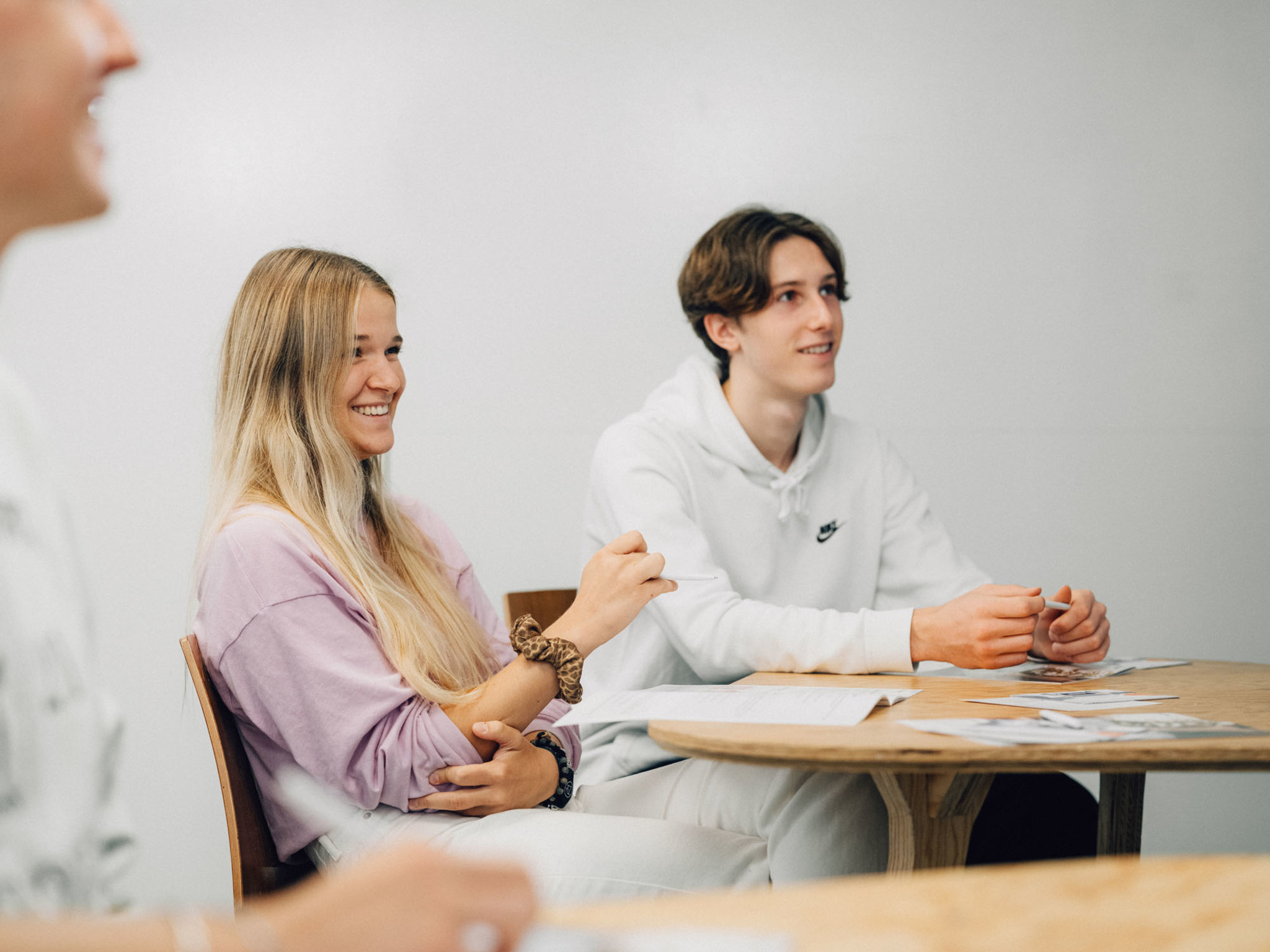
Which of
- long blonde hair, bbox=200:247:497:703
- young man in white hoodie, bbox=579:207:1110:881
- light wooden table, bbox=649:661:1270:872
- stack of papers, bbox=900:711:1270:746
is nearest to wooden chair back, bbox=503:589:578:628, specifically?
young man in white hoodie, bbox=579:207:1110:881

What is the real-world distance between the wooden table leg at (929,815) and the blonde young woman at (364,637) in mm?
254

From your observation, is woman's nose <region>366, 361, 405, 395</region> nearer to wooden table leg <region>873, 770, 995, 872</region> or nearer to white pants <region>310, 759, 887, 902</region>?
white pants <region>310, 759, 887, 902</region>

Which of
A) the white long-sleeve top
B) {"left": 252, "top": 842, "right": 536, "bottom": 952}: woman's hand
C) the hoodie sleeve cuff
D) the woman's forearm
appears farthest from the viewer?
the hoodie sleeve cuff

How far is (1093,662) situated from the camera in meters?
1.66

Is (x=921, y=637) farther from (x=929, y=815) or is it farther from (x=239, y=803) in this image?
(x=239, y=803)

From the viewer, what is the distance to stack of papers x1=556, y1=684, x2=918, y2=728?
3.63 ft

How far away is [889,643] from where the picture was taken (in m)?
1.54

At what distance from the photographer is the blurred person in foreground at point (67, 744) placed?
17.1 inches

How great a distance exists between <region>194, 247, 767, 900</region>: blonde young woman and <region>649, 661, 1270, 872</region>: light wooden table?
26cm

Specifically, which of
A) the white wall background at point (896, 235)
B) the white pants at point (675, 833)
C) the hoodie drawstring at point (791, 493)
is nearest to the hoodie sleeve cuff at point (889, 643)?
the white pants at point (675, 833)

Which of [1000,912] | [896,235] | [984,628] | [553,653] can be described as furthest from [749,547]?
[1000,912]

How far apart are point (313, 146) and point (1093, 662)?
84.7 inches

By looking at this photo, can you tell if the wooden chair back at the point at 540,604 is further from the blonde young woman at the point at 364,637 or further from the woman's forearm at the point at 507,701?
the woman's forearm at the point at 507,701

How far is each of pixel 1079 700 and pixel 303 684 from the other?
91 cm
